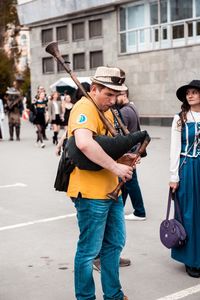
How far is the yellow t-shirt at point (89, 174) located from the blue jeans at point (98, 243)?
0.20 ft

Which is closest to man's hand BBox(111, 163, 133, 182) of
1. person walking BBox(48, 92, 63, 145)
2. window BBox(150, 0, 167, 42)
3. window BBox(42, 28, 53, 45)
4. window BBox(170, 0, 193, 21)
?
person walking BBox(48, 92, 63, 145)

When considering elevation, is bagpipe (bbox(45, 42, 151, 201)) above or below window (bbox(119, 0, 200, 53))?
below

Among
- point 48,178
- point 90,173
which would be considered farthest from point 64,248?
point 48,178

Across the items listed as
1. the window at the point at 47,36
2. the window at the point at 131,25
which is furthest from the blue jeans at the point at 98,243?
the window at the point at 47,36

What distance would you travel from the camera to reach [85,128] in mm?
3564

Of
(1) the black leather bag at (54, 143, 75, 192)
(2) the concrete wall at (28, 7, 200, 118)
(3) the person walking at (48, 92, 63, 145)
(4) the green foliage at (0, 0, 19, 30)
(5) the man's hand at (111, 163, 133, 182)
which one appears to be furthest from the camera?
(4) the green foliage at (0, 0, 19, 30)

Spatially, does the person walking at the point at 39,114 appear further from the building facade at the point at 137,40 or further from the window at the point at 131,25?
the window at the point at 131,25

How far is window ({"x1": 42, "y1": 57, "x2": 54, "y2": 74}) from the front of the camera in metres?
34.5

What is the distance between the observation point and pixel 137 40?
27.7 metres

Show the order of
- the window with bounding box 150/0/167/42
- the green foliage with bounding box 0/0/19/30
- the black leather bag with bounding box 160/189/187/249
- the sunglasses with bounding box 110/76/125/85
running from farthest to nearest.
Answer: the green foliage with bounding box 0/0/19/30
the window with bounding box 150/0/167/42
the black leather bag with bounding box 160/189/187/249
the sunglasses with bounding box 110/76/125/85

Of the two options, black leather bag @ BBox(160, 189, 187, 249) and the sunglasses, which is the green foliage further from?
the sunglasses

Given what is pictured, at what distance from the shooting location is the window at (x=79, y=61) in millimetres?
31969

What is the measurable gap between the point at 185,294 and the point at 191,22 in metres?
22.0

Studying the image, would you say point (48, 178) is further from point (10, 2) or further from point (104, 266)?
point (10, 2)
